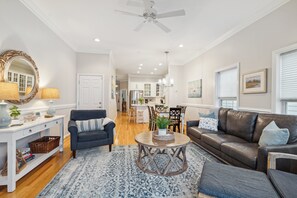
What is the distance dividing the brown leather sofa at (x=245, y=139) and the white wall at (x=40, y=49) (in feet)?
11.6

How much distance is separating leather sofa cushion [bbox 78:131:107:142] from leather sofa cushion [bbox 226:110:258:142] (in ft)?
9.15

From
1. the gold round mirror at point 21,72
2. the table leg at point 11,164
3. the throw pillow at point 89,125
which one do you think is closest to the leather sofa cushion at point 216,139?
the throw pillow at point 89,125

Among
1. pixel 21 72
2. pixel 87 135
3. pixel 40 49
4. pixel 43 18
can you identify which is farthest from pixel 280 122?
pixel 43 18

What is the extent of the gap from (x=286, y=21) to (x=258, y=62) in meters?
0.80

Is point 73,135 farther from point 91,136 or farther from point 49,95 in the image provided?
point 49,95

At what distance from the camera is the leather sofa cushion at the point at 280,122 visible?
211cm

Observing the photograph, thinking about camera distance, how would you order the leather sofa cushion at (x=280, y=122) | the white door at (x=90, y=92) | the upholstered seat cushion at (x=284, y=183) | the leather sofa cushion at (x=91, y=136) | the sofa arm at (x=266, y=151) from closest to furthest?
the upholstered seat cushion at (x=284, y=183) < the sofa arm at (x=266, y=151) < the leather sofa cushion at (x=280, y=122) < the leather sofa cushion at (x=91, y=136) < the white door at (x=90, y=92)

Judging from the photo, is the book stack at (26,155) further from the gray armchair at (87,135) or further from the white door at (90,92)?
the white door at (90,92)

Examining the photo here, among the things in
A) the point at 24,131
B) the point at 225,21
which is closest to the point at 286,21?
the point at 225,21

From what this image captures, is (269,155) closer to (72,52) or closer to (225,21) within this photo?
(225,21)

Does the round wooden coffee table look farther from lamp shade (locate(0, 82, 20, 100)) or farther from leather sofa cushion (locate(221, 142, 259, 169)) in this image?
lamp shade (locate(0, 82, 20, 100))

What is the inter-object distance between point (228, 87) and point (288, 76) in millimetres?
1635

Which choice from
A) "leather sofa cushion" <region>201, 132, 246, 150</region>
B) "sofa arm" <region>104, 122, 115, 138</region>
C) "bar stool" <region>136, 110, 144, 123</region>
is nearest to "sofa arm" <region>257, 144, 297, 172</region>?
"leather sofa cushion" <region>201, 132, 246, 150</region>

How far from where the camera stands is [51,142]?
2.86m
